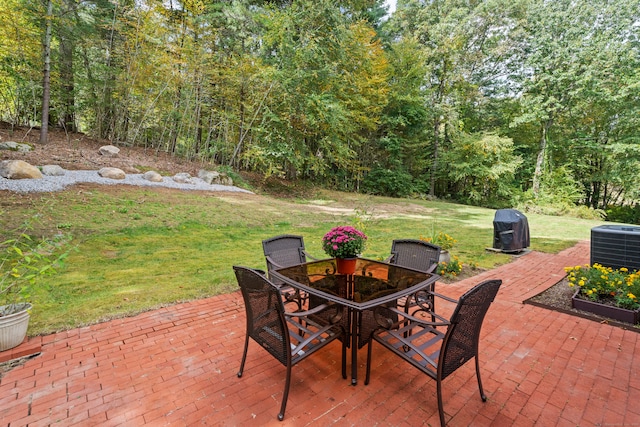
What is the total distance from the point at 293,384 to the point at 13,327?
209 cm

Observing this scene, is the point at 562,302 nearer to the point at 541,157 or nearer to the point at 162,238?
the point at 162,238

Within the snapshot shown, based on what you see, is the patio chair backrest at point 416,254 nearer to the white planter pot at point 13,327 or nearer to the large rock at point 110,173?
the white planter pot at point 13,327

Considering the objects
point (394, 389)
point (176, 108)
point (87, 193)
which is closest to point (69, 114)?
point (176, 108)

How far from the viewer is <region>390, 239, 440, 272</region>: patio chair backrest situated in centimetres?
280

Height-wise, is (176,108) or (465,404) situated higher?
(176,108)

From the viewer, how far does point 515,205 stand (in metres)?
15.1

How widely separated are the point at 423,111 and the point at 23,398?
17654 mm

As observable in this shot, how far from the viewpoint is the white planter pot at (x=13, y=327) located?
205cm

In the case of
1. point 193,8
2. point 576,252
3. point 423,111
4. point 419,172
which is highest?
point 193,8

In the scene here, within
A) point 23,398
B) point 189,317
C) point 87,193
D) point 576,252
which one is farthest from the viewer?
point 87,193

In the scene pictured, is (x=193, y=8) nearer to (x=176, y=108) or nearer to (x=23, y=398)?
(x=176, y=108)

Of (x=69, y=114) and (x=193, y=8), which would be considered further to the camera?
(x=69, y=114)

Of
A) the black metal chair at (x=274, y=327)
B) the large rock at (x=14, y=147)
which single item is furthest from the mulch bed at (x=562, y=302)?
the large rock at (x=14, y=147)

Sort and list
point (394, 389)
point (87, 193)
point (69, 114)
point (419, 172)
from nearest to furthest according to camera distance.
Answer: point (394, 389) → point (87, 193) → point (69, 114) → point (419, 172)
